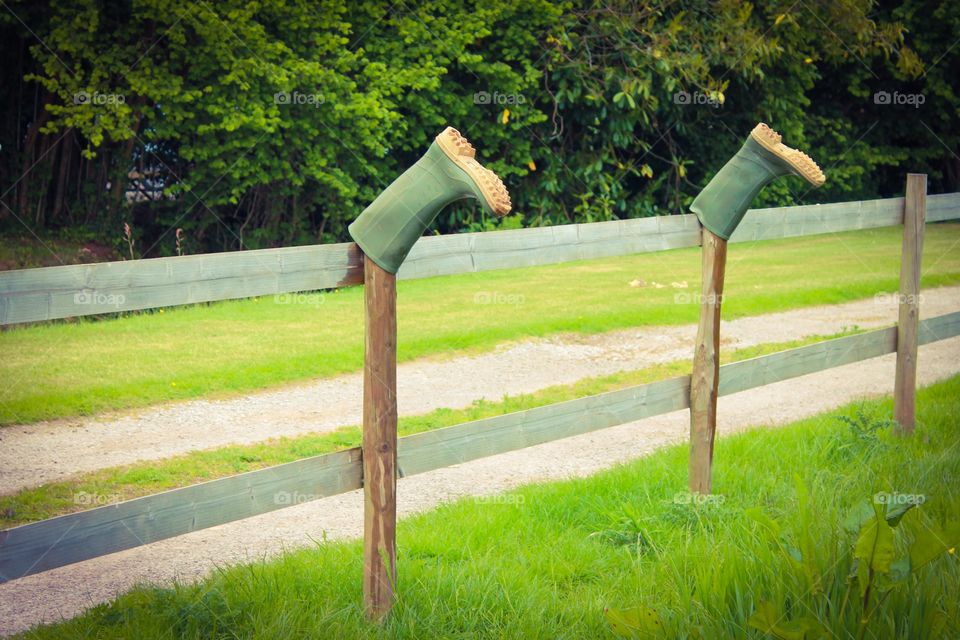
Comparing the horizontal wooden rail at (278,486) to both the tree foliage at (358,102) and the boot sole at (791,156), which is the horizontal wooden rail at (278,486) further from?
the tree foliage at (358,102)

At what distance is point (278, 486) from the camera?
129 inches

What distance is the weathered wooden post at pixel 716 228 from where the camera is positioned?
4.64 meters

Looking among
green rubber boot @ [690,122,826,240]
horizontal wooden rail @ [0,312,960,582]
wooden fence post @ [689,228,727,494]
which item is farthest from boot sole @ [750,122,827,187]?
horizontal wooden rail @ [0,312,960,582]

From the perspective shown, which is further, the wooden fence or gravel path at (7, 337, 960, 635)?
gravel path at (7, 337, 960, 635)

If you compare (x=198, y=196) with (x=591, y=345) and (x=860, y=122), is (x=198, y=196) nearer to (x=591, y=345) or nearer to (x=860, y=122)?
(x=591, y=345)

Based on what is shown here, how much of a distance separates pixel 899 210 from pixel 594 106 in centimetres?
961

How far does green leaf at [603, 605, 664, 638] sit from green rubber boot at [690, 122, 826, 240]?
231 centimetres

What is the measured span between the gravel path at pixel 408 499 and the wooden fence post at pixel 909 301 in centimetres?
93

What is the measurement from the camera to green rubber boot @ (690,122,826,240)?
4637 millimetres

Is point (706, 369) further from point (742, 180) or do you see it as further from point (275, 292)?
point (275, 292)

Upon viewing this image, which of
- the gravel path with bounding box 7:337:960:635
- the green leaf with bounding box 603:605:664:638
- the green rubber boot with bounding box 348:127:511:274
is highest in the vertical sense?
the green rubber boot with bounding box 348:127:511:274

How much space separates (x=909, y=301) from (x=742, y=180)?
2.09 meters

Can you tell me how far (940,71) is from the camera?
2003 centimetres

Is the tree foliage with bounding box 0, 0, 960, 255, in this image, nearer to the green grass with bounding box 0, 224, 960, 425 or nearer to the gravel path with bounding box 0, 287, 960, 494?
the green grass with bounding box 0, 224, 960, 425
